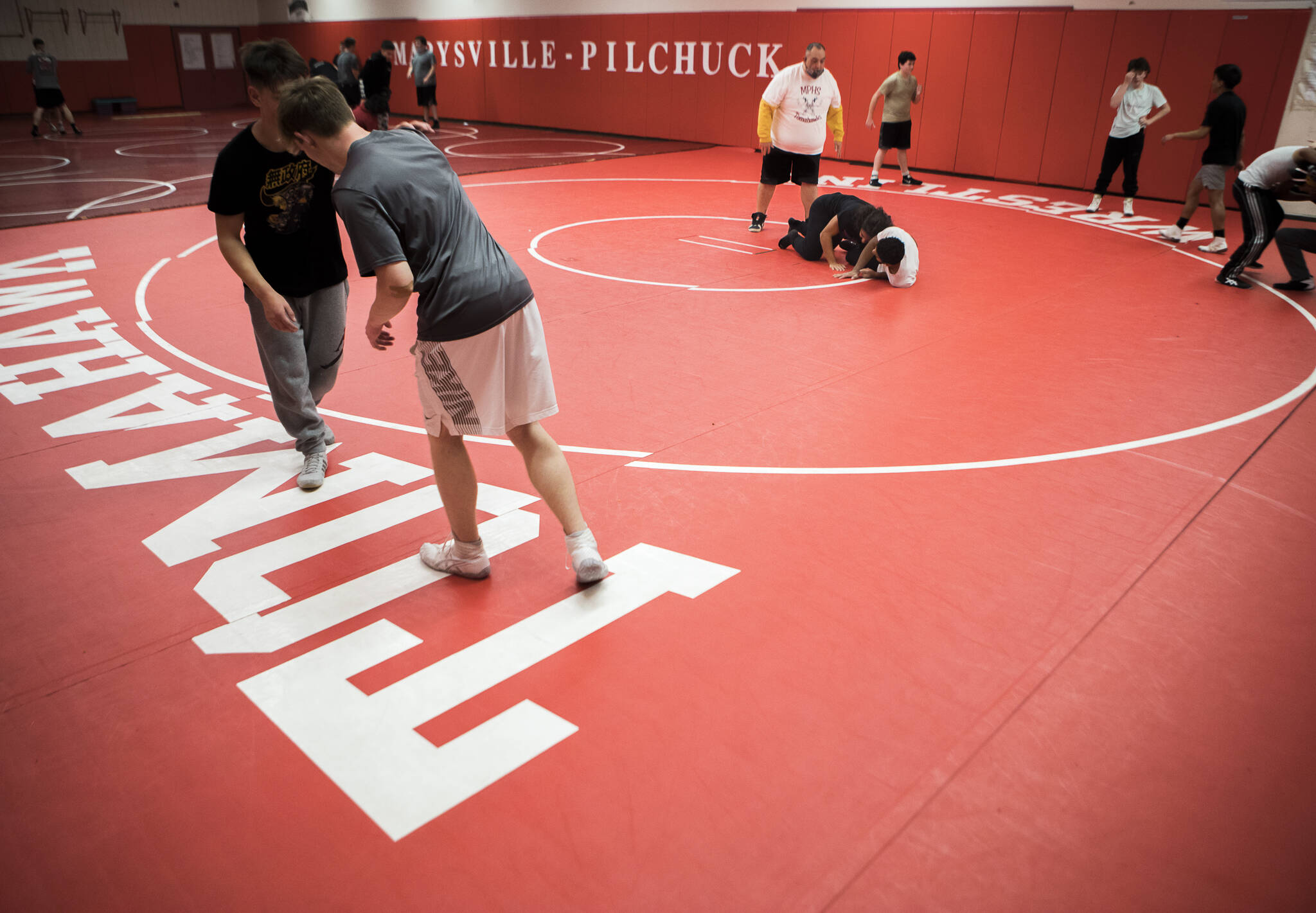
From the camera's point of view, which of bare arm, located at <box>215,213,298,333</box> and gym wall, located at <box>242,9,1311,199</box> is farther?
gym wall, located at <box>242,9,1311,199</box>

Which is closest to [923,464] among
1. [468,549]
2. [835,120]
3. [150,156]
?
[468,549]

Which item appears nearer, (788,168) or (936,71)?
(788,168)

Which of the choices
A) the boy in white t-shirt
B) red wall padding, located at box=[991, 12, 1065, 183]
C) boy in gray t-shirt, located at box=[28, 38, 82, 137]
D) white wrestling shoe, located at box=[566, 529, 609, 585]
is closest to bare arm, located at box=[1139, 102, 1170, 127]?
the boy in white t-shirt

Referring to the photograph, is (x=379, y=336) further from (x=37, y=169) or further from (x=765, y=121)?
(x=37, y=169)

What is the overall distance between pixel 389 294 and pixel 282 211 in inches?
55.3

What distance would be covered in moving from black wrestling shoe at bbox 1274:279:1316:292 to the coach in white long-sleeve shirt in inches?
157

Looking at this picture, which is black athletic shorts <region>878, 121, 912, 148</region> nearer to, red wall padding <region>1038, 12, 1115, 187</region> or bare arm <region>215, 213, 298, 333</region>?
red wall padding <region>1038, 12, 1115, 187</region>

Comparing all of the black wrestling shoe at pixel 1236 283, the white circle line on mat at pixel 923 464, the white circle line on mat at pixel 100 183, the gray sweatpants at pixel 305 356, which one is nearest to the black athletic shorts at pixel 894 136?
the black wrestling shoe at pixel 1236 283

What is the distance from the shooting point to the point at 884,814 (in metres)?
2.20

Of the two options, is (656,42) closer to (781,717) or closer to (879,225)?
(879,225)

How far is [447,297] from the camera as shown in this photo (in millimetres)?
2754

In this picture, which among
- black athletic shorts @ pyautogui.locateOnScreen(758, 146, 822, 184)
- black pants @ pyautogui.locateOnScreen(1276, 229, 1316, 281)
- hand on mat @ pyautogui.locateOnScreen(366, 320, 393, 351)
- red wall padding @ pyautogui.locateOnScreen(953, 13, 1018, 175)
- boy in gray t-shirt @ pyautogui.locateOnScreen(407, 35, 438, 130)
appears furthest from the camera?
boy in gray t-shirt @ pyautogui.locateOnScreen(407, 35, 438, 130)

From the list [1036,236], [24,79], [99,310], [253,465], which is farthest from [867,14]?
[24,79]

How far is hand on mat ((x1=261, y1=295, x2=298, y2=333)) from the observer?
11.9 feet
